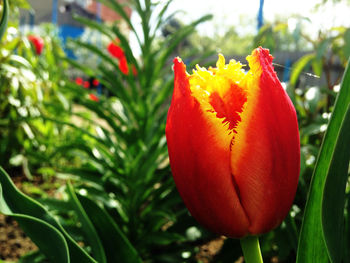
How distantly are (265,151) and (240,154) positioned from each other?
19 mm

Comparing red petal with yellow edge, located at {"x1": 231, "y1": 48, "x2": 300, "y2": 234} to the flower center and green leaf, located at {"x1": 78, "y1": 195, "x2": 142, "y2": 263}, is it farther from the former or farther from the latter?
green leaf, located at {"x1": 78, "y1": 195, "x2": 142, "y2": 263}

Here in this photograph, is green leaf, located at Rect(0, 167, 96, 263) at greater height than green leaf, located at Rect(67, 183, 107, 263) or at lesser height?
greater

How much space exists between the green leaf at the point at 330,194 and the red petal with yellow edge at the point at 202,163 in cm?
6

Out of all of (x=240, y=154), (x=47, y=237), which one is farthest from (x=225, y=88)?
(x=47, y=237)

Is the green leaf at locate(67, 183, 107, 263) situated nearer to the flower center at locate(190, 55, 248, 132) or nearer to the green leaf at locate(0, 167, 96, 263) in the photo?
the green leaf at locate(0, 167, 96, 263)

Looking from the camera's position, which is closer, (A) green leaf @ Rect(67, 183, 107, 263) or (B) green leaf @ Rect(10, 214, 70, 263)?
(B) green leaf @ Rect(10, 214, 70, 263)

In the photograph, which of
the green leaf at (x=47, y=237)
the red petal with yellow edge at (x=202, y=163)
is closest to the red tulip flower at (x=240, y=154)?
the red petal with yellow edge at (x=202, y=163)

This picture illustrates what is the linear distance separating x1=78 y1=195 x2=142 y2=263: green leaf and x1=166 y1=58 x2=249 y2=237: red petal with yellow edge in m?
0.18

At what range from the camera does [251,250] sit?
296 millimetres

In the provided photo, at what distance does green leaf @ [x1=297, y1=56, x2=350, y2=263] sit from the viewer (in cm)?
26

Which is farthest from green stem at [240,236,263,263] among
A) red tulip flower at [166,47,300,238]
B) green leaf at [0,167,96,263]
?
green leaf at [0,167,96,263]

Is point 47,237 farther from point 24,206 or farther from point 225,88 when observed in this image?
point 225,88

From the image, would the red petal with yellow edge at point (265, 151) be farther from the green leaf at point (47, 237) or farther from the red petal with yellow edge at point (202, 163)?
the green leaf at point (47, 237)

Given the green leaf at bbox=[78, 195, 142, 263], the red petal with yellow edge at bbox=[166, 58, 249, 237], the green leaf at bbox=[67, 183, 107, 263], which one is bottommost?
the green leaf at bbox=[78, 195, 142, 263]
